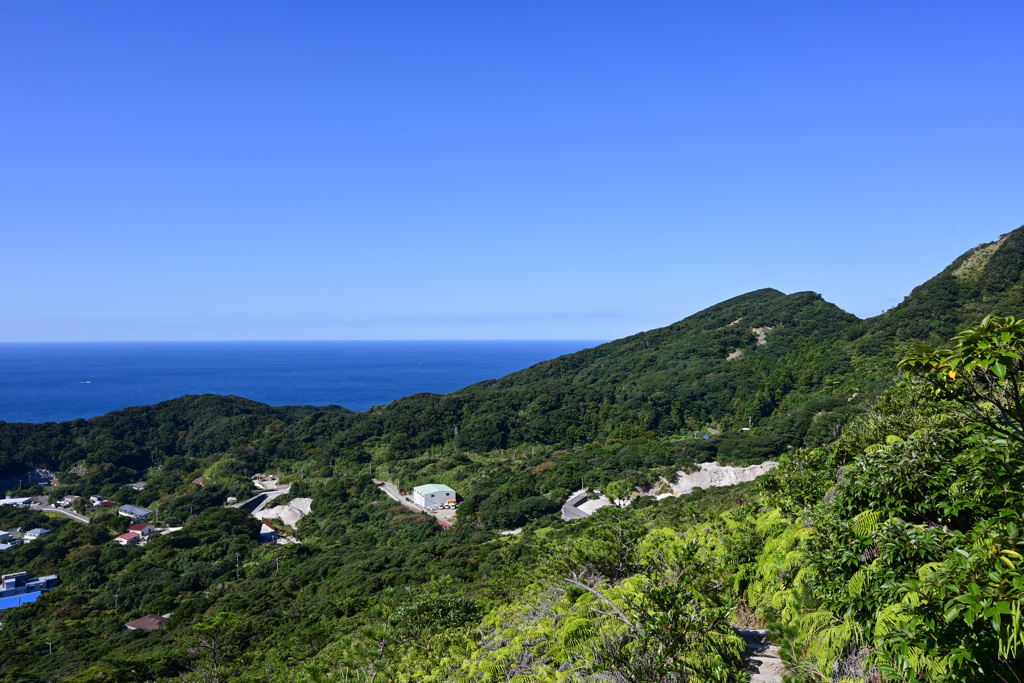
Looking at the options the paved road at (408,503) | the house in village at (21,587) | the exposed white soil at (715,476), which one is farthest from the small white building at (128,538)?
the exposed white soil at (715,476)

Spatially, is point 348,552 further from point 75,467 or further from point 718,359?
point 718,359

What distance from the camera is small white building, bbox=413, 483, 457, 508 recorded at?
4637 centimetres

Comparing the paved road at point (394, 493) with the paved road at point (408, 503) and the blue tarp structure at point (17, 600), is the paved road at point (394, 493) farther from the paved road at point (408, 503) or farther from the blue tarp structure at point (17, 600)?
the blue tarp structure at point (17, 600)

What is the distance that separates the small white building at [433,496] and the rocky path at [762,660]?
41.0m

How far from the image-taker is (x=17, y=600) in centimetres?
3145

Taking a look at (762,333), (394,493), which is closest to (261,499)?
(394,493)

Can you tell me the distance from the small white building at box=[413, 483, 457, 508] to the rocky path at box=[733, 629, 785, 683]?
41.0 meters

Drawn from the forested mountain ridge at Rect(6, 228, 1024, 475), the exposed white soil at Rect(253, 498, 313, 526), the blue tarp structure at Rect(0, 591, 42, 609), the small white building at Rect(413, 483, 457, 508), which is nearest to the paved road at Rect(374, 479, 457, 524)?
the small white building at Rect(413, 483, 457, 508)

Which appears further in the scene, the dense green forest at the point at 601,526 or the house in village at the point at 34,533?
the house in village at the point at 34,533

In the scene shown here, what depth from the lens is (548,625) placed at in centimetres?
784

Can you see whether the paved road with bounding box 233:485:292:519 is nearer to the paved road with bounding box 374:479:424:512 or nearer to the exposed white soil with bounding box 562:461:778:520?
the paved road with bounding box 374:479:424:512

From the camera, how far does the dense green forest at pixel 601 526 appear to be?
4.27 meters

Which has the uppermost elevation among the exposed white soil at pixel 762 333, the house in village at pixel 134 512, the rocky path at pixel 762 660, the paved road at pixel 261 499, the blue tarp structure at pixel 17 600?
the exposed white soil at pixel 762 333

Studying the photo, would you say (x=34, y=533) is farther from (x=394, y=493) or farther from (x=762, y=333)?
(x=762, y=333)
